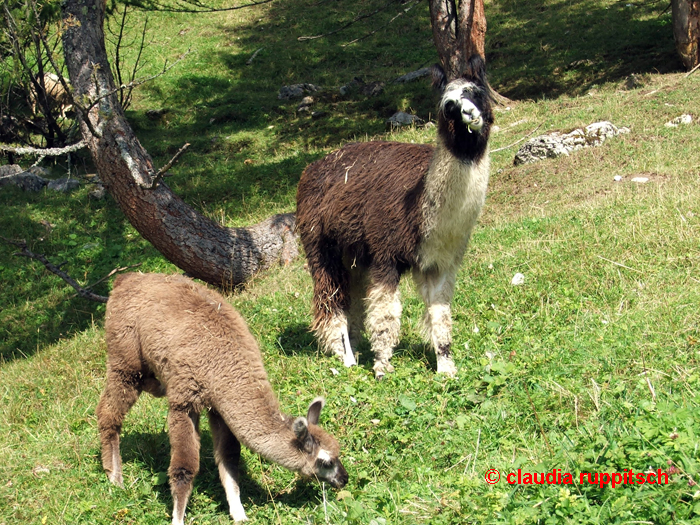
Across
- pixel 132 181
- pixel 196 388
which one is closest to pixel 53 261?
A: pixel 132 181

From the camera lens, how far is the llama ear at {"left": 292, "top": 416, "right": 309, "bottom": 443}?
4449 millimetres

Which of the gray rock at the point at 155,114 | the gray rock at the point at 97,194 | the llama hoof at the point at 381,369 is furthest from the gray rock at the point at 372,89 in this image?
the llama hoof at the point at 381,369

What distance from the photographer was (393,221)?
6.29 metres

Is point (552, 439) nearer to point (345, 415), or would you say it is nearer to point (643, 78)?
point (345, 415)

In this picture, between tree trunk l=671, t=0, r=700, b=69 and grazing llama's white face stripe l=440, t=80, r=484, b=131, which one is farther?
tree trunk l=671, t=0, r=700, b=69

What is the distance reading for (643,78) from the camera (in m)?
14.8

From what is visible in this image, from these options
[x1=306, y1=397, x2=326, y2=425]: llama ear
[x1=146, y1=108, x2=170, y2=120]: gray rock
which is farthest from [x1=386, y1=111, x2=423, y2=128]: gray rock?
[x1=306, y1=397, x2=326, y2=425]: llama ear

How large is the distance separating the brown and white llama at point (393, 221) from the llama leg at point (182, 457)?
6.53 ft

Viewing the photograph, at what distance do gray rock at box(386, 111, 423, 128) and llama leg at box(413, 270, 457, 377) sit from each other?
32.5ft

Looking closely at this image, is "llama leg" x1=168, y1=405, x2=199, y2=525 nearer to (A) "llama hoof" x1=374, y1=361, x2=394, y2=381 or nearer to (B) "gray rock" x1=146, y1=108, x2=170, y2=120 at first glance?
(A) "llama hoof" x1=374, y1=361, x2=394, y2=381

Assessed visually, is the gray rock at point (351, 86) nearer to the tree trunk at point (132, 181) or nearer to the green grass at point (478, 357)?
the green grass at point (478, 357)

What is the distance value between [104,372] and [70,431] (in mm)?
1454

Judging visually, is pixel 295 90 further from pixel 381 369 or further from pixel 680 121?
pixel 381 369

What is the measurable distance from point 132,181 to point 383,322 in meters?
4.48
